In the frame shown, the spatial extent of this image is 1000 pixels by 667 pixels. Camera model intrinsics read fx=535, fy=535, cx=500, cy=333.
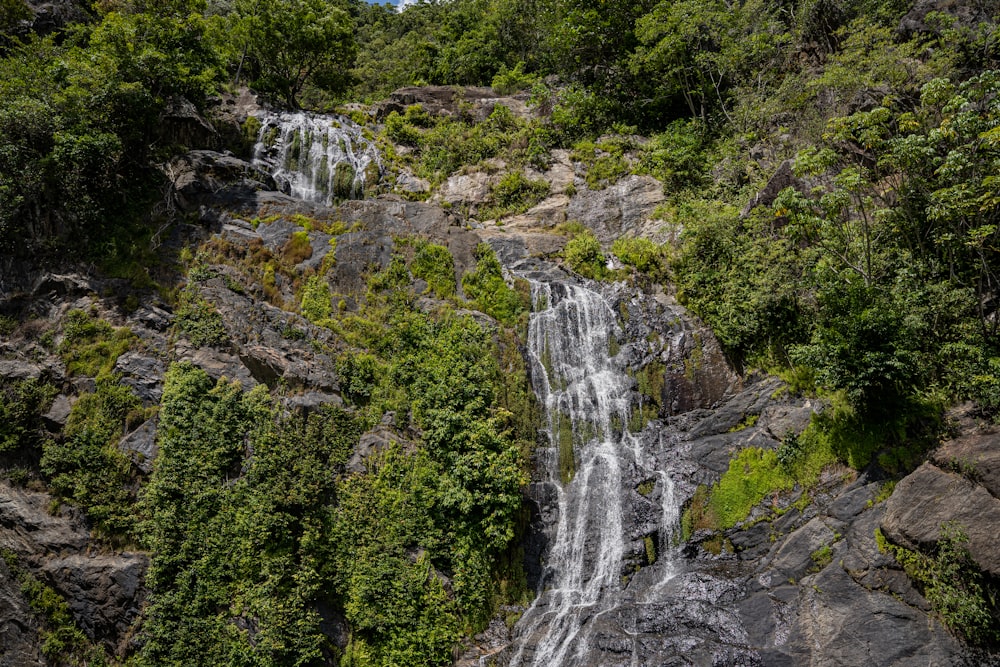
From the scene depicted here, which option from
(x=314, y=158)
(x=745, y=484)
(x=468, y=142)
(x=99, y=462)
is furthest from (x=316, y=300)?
(x=745, y=484)

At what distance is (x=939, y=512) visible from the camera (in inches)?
419

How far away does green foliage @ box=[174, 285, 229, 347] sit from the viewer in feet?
54.3

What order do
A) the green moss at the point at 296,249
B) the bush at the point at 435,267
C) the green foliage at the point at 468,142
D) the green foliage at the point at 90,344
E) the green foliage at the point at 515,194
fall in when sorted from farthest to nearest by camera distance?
the green foliage at the point at 468,142 < the green foliage at the point at 515,194 < the green moss at the point at 296,249 < the bush at the point at 435,267 < the green foliage at the point at 90,344

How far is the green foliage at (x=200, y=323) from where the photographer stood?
1656 cm

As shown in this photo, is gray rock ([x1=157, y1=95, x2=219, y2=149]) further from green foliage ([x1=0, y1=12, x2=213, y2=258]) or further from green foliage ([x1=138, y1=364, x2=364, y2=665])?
green foliage ([x1=138, y1=364, x2=364, y2=665])

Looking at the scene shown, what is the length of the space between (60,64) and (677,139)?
24.8 m

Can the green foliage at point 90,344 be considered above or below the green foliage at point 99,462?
above

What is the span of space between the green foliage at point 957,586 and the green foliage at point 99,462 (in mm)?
17889

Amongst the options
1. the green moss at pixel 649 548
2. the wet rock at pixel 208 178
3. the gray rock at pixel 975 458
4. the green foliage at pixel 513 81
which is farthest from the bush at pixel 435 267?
the green foliage at pixel 513 81

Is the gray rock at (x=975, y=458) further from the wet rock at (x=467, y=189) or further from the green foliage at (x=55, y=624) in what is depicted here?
the wet rock at (x=467, y=189)

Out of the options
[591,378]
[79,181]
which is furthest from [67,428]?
[591,378]

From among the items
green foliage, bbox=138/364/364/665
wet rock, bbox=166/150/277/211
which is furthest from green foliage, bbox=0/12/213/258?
green foliage, bbox=138/364/364/665

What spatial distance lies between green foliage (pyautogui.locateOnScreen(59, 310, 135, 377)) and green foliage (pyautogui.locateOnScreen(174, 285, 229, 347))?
4.86 feet

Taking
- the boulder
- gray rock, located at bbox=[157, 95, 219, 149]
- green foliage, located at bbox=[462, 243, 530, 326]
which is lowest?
green foliage, located at bbox=[462, 243, 530, 326]
